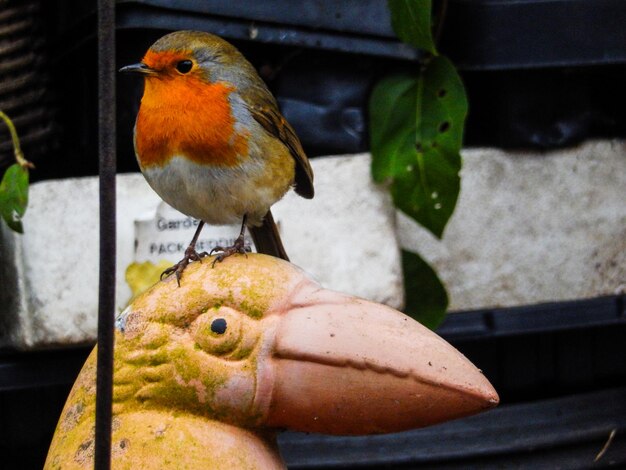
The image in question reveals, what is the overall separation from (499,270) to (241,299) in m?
1.52

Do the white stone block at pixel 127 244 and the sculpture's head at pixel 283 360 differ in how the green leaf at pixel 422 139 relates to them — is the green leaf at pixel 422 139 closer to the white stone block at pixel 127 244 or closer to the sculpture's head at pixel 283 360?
the white stone block at pixel 127 244

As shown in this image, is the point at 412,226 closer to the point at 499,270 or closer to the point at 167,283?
the point at 499,270

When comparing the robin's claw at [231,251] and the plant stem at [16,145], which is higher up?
the robin's claw at [231,251]

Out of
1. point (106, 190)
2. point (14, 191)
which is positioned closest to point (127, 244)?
point (14, 191)

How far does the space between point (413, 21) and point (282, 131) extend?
0.63 metres

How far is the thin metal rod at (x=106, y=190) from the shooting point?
1364mm

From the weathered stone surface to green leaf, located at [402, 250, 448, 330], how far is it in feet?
0.26

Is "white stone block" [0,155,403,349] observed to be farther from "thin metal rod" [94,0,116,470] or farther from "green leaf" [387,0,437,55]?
"thin metal rod" [94,0,116,470]

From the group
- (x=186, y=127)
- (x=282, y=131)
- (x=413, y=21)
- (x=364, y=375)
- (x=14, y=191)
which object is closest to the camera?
Answer: (x=364, y=375)

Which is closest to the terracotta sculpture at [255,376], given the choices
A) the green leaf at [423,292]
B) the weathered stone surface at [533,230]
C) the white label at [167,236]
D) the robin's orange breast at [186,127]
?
the robin's orange breast at [186,127]

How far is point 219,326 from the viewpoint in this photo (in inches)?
72.2

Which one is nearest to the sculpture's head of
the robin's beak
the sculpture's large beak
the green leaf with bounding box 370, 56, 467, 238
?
the sculpture's large beak

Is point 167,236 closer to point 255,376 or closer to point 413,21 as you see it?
point 413,21

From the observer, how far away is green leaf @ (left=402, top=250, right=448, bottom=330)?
122 inches
